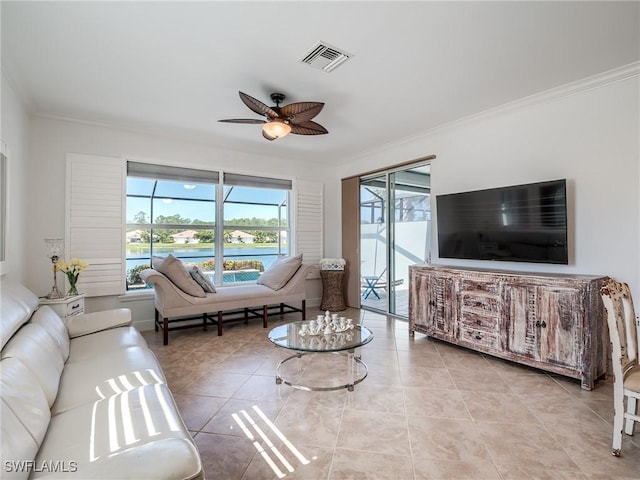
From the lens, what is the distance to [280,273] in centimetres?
431

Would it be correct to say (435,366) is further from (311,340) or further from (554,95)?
(554,95)

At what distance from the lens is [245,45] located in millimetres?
2188

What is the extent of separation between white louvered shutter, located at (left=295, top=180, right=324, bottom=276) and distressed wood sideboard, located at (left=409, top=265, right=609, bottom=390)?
222 cm

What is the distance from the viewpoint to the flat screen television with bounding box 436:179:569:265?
2727 mm

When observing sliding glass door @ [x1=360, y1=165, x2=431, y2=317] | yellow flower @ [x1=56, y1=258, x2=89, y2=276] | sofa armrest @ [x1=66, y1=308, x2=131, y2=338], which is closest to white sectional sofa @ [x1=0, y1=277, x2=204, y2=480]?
sofa armrest @ [x1=66, y1=308, x2=131, y2=338]

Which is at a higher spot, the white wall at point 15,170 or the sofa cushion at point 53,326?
the white wall at point 15,170

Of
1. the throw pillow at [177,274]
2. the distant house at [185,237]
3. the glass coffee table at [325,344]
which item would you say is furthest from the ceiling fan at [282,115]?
the distant house at [185,237]

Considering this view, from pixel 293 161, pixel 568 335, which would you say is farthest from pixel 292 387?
pixel 293 161

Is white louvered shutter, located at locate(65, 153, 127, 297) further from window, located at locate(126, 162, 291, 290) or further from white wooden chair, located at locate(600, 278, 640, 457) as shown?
white wooden chair, located at locate(600, 278, 640, 457)

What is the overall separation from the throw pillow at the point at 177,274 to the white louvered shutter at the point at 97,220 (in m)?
0.68

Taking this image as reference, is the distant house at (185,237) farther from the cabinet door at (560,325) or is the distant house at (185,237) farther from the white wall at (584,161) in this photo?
the cabinet door at (560,325)

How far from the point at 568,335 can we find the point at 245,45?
3.26 meters

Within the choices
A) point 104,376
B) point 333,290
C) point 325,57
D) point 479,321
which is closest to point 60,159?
point 104,376

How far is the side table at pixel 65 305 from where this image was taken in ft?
9.62
